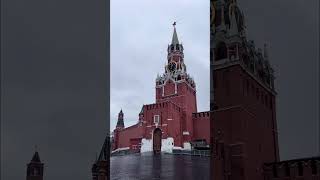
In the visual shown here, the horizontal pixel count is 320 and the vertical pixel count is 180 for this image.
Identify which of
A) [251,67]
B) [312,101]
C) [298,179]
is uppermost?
[251,67]

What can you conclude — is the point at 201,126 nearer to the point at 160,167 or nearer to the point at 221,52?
the point at 160,167

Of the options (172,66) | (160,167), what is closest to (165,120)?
(160,167)

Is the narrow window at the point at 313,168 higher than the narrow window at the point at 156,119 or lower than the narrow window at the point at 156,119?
lower

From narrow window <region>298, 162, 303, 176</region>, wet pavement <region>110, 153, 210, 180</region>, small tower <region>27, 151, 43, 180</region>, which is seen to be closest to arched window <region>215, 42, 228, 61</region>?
narrow window <region>298, 162, 303, 176</region>

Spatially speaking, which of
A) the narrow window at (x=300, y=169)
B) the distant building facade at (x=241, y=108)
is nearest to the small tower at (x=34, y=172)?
the distant building facade at (x=241, y=108)

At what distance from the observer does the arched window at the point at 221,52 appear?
13.2m

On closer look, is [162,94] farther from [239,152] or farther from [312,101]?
[312,101]

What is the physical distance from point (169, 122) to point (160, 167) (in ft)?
3.15

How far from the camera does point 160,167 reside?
34.1 ft

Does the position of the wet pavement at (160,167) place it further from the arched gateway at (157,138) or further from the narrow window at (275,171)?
the narrow window at (275,171)

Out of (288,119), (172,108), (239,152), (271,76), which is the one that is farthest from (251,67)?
(172,108)

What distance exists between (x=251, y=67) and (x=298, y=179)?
9.56ft

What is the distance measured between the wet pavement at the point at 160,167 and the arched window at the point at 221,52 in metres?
3.37

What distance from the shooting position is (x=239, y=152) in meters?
12.4
